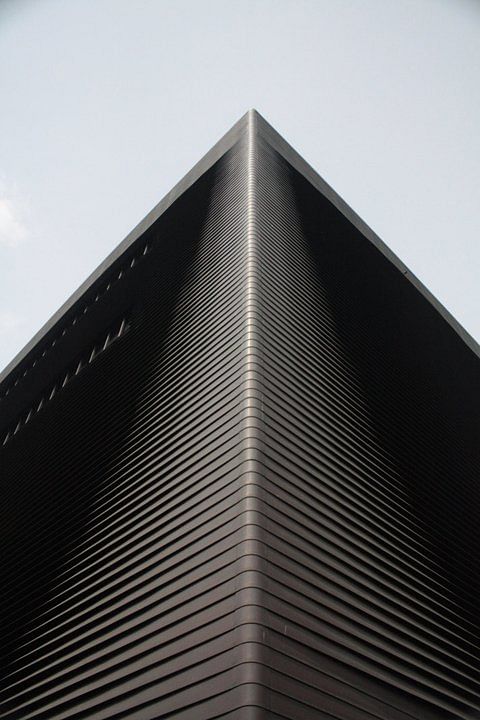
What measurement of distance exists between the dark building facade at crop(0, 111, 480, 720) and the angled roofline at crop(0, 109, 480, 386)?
1.22 m

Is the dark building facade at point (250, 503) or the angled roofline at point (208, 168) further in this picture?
the angled roofline at point (208, 168)

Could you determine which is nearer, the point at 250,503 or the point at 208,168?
the point at 250,503

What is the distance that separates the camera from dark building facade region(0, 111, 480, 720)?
3406 mm

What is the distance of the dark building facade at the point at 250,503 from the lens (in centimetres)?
341

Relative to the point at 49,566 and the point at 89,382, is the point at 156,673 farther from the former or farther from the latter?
the point at 89,382

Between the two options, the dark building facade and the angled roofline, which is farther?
the angled roofline

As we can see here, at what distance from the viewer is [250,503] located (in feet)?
12.4

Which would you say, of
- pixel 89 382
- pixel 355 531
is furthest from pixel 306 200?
pixel 355 531

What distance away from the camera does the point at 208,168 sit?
11977mm

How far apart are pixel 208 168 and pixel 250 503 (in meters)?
9.90

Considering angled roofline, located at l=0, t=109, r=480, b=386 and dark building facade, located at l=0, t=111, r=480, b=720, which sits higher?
angled roofline, located at l=0, t=109, r=480, b=386

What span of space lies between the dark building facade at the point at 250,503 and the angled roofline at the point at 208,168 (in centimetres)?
122

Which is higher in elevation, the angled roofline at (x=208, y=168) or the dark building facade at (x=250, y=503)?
the angled roofline at (x=208, y=168)

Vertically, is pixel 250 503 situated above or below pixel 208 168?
below
